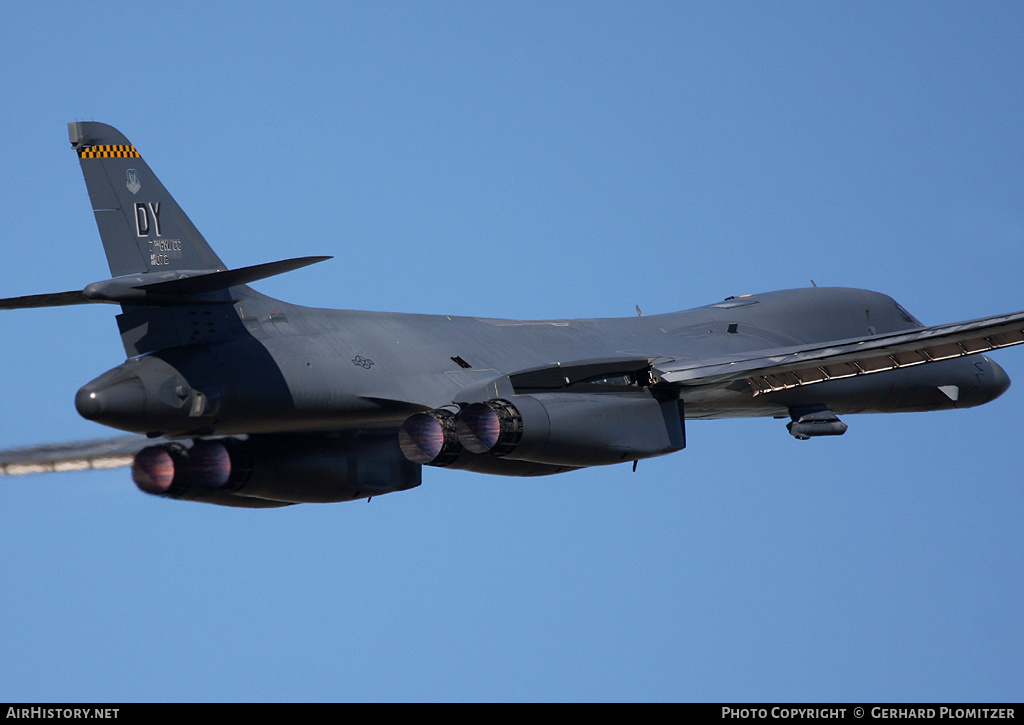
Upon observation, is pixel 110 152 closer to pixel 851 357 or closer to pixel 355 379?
pixel 355 379

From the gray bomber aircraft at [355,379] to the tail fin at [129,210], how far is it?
0.05 feet

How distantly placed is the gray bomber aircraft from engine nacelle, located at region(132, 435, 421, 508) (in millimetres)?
25

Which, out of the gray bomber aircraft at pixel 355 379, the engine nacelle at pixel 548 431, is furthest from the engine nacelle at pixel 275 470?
the engine nacelle at pixel 548 431

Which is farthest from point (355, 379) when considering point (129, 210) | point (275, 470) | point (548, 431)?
point (129, 210)

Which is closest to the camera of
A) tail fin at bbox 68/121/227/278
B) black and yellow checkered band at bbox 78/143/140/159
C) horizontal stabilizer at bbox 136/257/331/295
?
horizontal stabilizer at bbox 136/257/331/295

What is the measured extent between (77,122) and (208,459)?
4559mm

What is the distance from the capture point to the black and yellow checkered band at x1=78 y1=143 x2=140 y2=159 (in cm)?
1528

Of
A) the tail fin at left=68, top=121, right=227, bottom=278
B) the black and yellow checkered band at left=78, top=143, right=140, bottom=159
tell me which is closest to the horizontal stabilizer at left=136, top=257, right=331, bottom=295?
the tail fin at left=68, top=121, right=227, bottom=278

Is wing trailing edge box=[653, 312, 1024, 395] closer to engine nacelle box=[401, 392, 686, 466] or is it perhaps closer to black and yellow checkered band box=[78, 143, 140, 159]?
engine nacelle box=[401, 392, 686, 466]

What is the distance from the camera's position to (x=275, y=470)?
18.2 meters

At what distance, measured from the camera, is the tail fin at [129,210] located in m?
15.1

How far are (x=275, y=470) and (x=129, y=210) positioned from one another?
4.41m

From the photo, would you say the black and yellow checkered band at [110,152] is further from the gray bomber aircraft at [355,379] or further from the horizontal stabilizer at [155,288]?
the horizontal stabilizer at [155,288]
